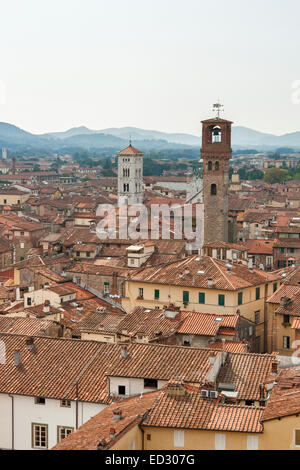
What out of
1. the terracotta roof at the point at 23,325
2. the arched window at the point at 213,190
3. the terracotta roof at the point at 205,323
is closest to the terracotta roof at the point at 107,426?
the terracotta roof at the point at 205,323

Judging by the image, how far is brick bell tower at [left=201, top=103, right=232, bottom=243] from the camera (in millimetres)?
54719

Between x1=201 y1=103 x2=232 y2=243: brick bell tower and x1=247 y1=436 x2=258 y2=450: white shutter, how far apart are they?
125 ft

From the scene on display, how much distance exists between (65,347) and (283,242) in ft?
112

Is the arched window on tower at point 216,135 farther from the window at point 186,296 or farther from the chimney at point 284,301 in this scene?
the chimney at point 284,301

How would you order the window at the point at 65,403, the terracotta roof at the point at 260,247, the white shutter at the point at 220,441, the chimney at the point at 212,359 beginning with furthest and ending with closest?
1. the terracotta roof at the point at 260,247
2. the chimney at the point at 212,359
3. the window at the point at 65,403
4. the white shutter at the point at 220,441

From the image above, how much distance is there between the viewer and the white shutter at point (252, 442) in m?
16.5

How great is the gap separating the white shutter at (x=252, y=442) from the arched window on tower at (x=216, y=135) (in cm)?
3981

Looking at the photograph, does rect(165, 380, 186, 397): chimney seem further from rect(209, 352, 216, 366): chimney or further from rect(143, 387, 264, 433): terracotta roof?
rect(209, 352, 216, 366): chimney

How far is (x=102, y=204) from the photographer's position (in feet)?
294

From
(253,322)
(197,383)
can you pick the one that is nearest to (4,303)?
(253,322)

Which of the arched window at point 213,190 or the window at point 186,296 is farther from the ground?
the arched window at point 213,190

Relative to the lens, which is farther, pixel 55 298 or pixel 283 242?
pixel 283 242

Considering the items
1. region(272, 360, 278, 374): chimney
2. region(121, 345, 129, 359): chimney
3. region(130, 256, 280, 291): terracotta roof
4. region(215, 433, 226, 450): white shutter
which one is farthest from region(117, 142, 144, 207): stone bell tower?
region(215, 433, 226, 450): white shutter

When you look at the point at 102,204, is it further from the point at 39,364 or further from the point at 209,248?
the point at 39,364
